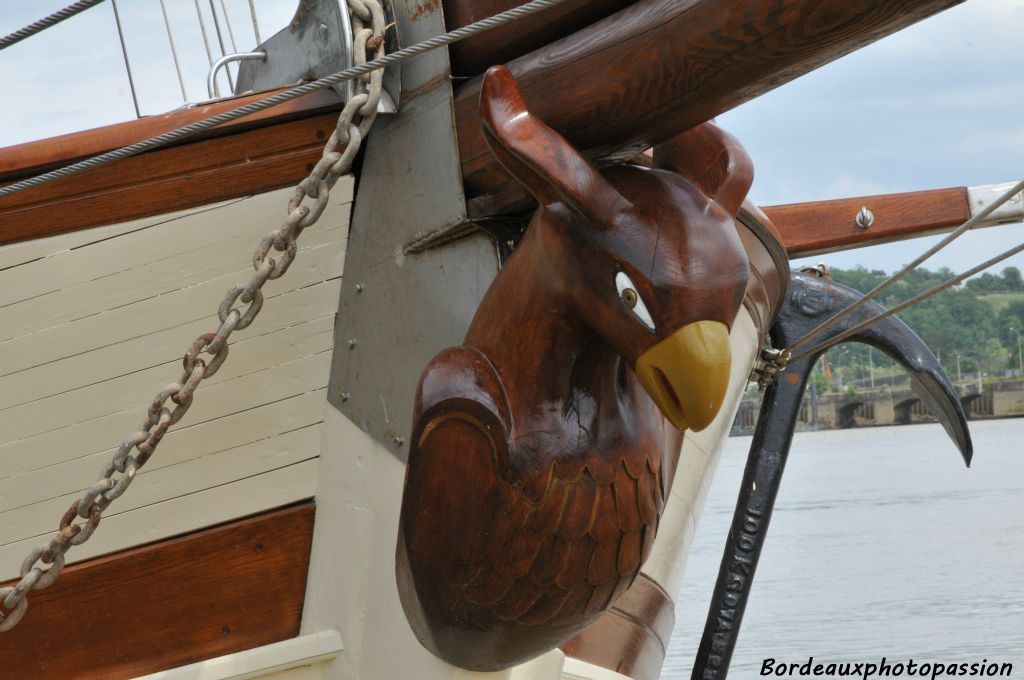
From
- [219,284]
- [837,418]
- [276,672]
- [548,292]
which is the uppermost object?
[548,292]

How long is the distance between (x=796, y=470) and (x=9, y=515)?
25.5 m

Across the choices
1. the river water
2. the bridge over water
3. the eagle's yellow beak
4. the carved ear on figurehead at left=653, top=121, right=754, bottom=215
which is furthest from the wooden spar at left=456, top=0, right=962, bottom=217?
the bridge over water

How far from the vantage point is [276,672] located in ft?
7.15

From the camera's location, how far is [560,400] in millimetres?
1723

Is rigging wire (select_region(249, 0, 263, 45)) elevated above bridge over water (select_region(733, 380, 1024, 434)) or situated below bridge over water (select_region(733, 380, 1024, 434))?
above

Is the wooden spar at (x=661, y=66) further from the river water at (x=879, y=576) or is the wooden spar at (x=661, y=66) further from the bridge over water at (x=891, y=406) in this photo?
the bridge over water at (x=891, y=406)

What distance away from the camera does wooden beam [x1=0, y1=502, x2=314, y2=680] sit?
2.21 m

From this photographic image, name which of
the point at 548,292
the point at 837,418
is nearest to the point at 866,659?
the point at 548,292

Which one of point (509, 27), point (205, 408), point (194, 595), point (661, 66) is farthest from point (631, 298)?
point (194, 595)

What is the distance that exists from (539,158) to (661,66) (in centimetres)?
21

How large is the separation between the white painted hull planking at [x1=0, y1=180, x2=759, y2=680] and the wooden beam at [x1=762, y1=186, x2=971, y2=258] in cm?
220

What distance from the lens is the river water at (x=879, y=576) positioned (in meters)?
7.48

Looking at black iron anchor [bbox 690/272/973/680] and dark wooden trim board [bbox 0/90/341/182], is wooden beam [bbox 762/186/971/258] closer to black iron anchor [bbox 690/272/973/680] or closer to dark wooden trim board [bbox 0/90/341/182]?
black iron anchor [bbox 690/272/973/680]

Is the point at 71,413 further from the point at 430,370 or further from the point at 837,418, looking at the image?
the point at 837,418
